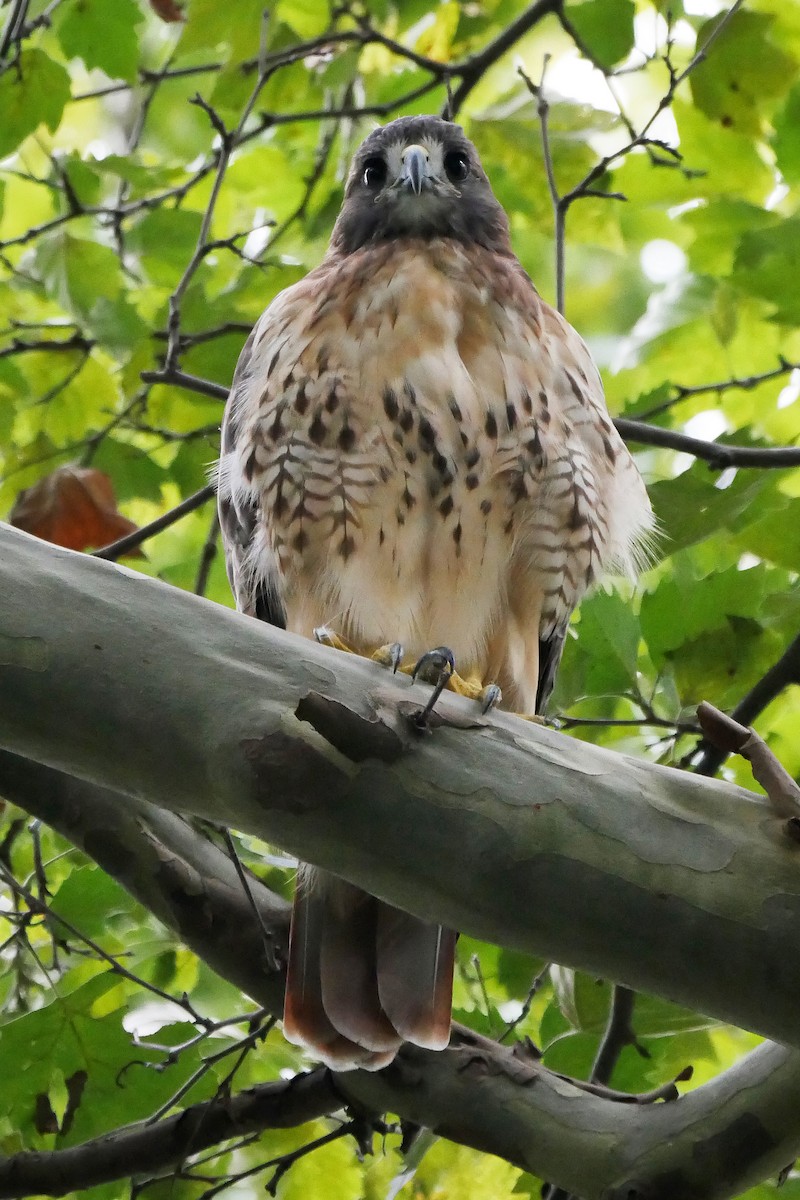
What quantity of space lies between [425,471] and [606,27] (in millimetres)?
1396

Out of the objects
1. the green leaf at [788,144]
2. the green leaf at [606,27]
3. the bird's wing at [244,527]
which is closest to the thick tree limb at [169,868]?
the bird's wing at [244,527]

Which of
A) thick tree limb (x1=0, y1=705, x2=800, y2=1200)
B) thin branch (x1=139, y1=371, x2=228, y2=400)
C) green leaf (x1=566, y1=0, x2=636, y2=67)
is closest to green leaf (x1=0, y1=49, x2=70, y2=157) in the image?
thin branch (x1=139, y1=371, x2=228, y2=400)

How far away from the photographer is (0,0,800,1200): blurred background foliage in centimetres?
253

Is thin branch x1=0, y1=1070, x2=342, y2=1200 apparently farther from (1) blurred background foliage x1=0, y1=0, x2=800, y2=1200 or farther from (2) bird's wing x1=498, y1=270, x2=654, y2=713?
(2) bird's wing x1=498, y1=270, x2=654, y2=713

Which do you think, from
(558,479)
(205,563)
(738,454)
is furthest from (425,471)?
(205,563)

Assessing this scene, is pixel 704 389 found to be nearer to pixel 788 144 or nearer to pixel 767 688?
pixel 788 144

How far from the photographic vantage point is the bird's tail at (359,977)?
2.21 meters

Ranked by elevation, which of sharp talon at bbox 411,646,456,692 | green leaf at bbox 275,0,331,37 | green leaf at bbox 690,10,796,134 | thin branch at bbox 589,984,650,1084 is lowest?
thin branch at bbox 589,984,650,1084

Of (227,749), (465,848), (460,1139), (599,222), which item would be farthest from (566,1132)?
(599,222)

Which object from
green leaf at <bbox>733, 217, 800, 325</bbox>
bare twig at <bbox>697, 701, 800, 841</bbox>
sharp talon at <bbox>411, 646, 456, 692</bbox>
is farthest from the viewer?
green leaf at <bbox>733, 217, 800, 325</bbox>

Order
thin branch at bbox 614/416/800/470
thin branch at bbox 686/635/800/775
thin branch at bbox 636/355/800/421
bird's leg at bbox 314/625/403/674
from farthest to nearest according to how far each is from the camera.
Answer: thin branch at bbox 636/355/800/421 < thin branch at bbox 614/416/800/470 < thin branch at bbox 686/635/800/775 < bird's leg at bbox 314/625/403/674

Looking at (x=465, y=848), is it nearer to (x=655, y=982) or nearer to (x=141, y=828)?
(x=655, y=982)

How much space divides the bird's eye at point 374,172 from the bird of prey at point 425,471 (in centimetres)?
28

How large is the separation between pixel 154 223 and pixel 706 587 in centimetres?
180
